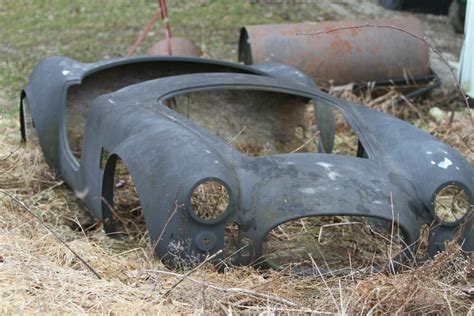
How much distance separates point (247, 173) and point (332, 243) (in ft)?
3.21

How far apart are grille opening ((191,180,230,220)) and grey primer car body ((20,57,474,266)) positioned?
0.34 metres

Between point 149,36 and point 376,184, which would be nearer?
point 376,184

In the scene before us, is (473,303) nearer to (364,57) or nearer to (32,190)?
(32,190)

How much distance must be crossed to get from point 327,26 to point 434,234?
354 centimetres

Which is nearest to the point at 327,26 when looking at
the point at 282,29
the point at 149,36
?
the point at 282,29

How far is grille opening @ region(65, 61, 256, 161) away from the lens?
600cm

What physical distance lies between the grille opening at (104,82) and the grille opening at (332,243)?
1458 millimetres

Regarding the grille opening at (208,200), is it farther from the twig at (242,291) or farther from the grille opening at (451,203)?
the grille opening at (451,203)

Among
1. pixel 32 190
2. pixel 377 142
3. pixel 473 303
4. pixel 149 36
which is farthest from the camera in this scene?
pixel 149 36

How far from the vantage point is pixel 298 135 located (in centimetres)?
626

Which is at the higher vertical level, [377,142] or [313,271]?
[377,142]

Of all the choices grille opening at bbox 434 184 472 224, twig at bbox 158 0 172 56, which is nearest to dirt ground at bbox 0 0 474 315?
grille opening at bbox 434 184 472 224

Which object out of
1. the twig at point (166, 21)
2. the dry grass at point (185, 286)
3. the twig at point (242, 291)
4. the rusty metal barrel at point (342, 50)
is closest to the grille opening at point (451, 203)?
the dry grass at point (185, 286)

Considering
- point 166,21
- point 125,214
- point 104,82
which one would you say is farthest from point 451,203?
point 166,21
